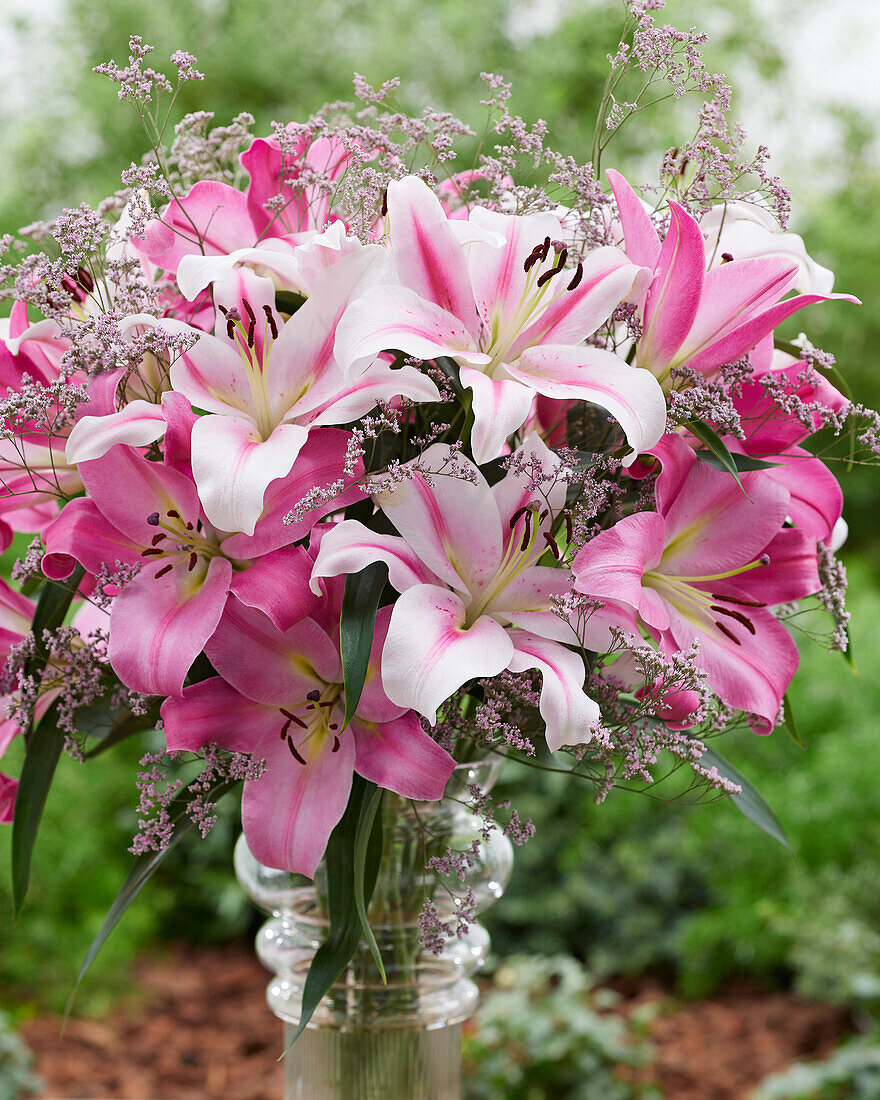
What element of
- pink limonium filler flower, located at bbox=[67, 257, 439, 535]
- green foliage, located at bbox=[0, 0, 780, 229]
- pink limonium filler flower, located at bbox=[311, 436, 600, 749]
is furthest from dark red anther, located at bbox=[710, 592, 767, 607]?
green foliage, located at bbox=[0, 0, 780, 229]

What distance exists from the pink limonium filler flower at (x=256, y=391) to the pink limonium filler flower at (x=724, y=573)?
15 centimetres

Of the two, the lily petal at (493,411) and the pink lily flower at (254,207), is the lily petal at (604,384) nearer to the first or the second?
the lily petal at (493,411)

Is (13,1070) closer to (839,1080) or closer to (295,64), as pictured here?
(839,1080)

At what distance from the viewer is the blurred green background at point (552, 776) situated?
221 centimetres

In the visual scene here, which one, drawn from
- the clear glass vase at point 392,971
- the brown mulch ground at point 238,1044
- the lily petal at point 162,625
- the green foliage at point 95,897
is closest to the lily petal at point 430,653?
the lily petal at point 162,625

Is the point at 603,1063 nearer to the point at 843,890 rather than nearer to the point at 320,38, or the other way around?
the point at 843,890

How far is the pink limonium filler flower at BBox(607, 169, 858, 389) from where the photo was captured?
57 centimetres

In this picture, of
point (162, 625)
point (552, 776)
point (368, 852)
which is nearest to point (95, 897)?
point (552, 776)

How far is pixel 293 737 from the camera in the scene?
0.60 meters

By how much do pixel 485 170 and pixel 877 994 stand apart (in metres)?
1.71

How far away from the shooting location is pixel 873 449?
0.59 metres

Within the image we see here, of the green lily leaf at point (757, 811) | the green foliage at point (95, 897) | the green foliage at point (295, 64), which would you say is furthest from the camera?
the green foliage at point (295, 64)

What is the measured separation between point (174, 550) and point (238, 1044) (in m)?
2.13

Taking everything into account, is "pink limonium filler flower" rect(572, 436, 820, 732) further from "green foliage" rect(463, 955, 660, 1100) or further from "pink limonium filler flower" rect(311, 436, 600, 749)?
"green foliage" rect(463, 955, 660, 1100)
